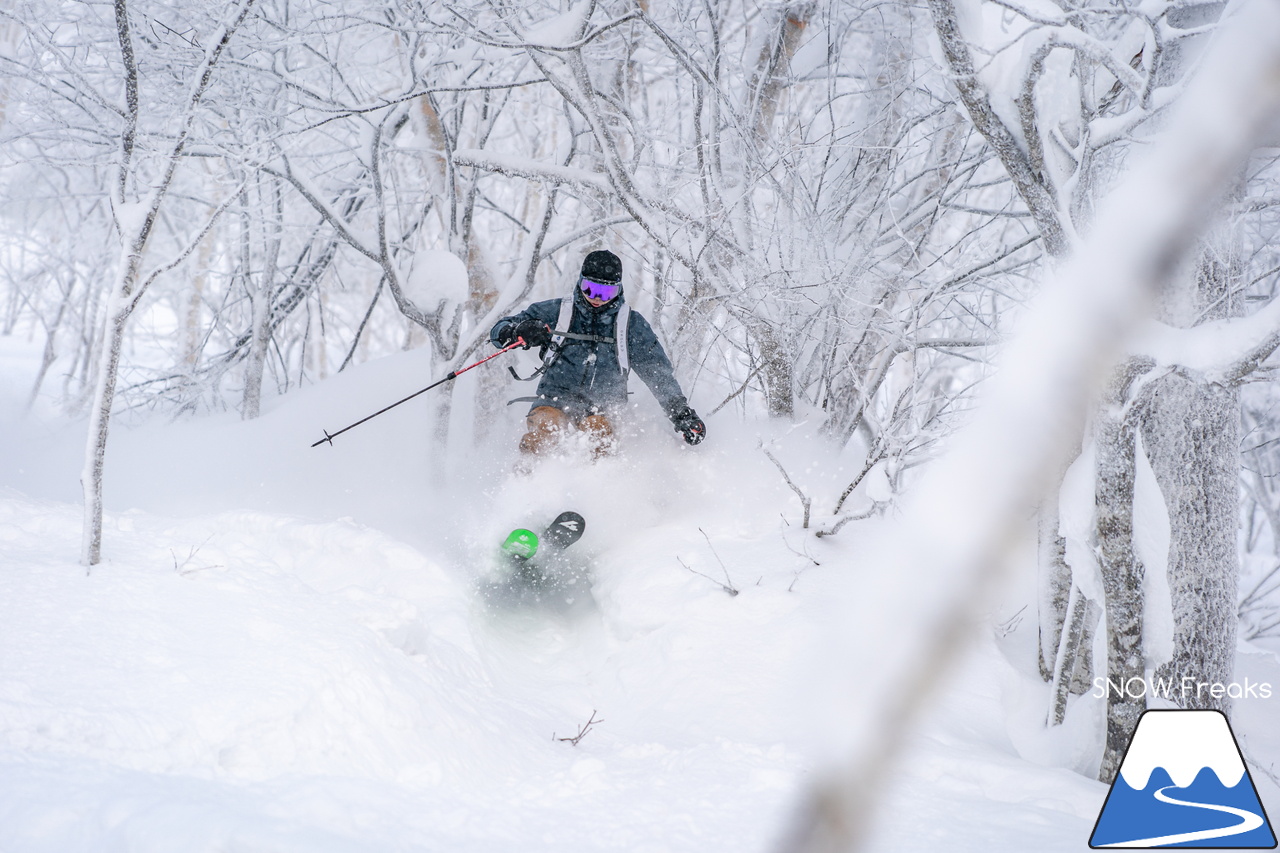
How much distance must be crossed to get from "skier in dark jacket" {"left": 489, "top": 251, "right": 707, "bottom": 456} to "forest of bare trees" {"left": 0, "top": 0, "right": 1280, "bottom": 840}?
462 millimetres

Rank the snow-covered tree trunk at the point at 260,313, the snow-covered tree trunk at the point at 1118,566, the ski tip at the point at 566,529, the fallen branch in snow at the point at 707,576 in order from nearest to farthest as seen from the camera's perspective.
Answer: the snow-covered tree trunk at the point at 1118,566, the fallen branch in snow at the point at 707,576, the ski tip at the point at 566,529, the snow-covered tree trunk at the point at 260,313

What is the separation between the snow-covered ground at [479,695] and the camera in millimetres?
1653

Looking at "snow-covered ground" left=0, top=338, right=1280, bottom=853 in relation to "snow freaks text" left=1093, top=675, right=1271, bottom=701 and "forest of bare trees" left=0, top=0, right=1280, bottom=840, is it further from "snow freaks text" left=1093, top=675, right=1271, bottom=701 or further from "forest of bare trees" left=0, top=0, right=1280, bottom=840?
"forest of bare trees" left=0, top=0, right=1280, bottom=840

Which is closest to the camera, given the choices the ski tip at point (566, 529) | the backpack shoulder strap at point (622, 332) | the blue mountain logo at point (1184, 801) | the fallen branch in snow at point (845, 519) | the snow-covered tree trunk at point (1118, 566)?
the blue mountain logo at point (1184, 801)

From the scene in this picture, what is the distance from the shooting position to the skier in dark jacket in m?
4.36

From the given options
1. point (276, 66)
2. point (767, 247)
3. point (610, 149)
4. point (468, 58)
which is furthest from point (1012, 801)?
point (276, 66)

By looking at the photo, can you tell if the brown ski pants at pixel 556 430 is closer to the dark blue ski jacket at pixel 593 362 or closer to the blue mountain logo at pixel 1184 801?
the dark blue ski jacket at pixel 593 362

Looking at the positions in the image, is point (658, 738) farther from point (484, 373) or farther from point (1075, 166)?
point (484, 373)

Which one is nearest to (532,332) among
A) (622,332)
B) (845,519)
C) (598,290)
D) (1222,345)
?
(598,290)

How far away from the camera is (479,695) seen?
257cm

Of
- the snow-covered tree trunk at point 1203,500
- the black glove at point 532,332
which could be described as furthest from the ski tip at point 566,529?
the snow-covered tree trunk at point 1203,500

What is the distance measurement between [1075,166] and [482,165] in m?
3.34

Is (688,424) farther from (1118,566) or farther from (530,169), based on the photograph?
(1118,566)

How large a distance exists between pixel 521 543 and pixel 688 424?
122cm
